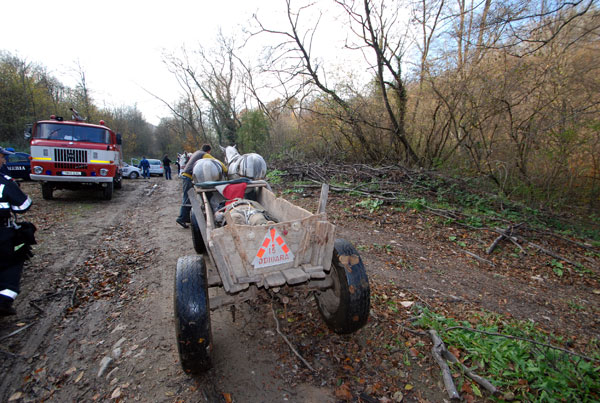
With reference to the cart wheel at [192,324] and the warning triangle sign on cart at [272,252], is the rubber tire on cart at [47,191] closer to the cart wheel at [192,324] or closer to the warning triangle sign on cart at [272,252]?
the cart wheel at [192,324]

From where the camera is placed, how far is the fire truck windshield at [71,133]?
309 inches

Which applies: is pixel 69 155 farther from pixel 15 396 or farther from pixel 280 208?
pixel 280 208

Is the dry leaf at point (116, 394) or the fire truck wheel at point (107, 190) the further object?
the fire truck wheel at point (107, 190)

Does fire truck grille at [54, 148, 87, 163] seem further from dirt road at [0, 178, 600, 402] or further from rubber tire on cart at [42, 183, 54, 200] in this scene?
dirt road at [0, 178, 600, 402]

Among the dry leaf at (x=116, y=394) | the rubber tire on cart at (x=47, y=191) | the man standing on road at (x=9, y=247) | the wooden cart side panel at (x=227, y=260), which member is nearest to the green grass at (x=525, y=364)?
the wooden cart side panel at (x=227, y=260)

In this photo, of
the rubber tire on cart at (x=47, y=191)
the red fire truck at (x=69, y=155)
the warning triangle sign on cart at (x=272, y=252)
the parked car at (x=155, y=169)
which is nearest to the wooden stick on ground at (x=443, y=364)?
the warning triangle sign on cart at (x=272, y=252)

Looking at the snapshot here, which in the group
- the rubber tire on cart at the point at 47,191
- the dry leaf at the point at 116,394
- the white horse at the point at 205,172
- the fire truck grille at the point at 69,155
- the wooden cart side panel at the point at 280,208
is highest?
the fire truck grille at the point at 69,155

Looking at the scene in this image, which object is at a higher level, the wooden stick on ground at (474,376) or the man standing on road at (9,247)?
the man standing on road at (9,247)

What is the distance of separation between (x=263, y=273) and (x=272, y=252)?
19 cm

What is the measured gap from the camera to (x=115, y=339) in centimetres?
279

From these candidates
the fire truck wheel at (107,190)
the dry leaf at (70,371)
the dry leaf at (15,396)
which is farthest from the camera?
the fire truck wheel at (107,190)

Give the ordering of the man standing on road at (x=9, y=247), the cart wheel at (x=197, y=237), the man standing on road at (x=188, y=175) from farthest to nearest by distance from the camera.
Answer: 1. the man standing on road at (x=188, y=175)
2. the cart wheel at (x=197, y=237)
3. the man standing on road at (x=9, y=247)

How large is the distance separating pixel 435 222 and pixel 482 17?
4.93 m

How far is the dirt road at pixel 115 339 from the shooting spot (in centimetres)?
219
